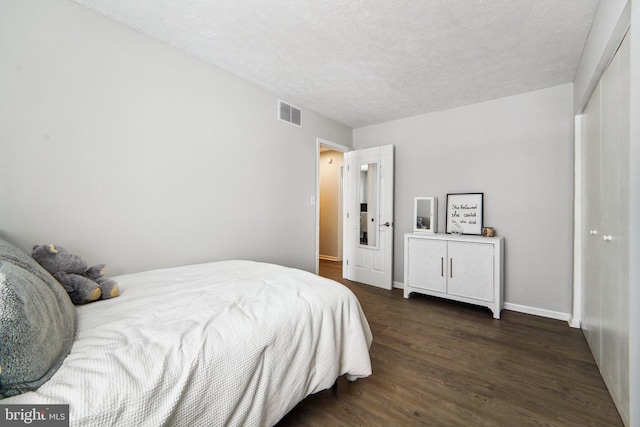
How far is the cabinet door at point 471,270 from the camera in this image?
2.97 m

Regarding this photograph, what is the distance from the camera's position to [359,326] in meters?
1.64

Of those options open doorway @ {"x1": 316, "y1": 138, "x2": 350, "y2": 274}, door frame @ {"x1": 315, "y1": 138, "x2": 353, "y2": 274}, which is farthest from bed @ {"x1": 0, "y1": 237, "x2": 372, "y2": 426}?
open doorway @ {"x1": 316, "y1": 138, "x2": 350, "y2": 274}

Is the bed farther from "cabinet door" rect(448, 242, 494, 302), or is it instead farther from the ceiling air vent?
the ceiling air vent

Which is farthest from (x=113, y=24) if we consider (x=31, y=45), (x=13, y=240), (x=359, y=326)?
(x=359, y=326)

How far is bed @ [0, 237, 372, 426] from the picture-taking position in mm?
803

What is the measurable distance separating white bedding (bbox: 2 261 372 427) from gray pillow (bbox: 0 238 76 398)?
3cm

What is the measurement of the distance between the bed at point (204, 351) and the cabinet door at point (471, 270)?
1.88 meters

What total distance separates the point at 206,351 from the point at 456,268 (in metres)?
2.99

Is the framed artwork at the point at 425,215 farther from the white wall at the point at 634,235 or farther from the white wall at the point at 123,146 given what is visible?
the white wall at the point at 634,235

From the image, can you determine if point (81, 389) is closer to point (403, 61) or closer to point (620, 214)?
point (620, 214)

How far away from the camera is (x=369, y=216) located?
162 inches

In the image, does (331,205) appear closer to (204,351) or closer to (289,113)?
(289,113)

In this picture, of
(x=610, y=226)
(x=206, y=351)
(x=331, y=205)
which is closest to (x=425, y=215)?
(x=610, y=226)

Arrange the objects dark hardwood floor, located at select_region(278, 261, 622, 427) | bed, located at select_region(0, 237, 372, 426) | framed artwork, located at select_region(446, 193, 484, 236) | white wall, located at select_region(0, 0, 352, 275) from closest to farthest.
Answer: bed, located at select_region(0, 237, 372, 426), dark hardwood floor, located at select_region(278, 261, 622, 427), white wall, located at select_region(0, 0, 352, 275), framed artwork, located at select_region(446, 193, 484, 236)
